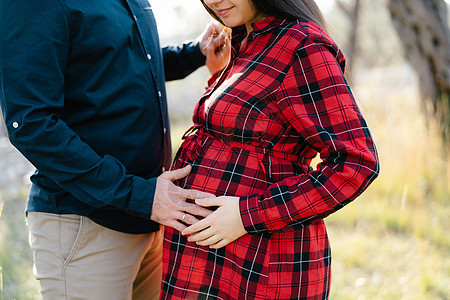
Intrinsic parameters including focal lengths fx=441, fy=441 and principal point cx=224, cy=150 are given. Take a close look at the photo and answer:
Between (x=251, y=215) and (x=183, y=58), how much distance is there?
1.02 m

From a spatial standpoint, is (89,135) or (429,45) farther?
(429,45)

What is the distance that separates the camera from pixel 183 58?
2.15 m

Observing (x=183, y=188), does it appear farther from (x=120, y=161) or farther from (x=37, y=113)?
(x=37, y=113)

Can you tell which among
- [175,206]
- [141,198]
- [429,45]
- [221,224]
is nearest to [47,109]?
[141,198]

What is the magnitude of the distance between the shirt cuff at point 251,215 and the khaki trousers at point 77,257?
1.72 ft

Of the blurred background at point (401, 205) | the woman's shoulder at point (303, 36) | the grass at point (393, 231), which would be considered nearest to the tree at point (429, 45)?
the blurred background at point (401, 205)

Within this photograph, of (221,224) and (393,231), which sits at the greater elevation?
(221,224)

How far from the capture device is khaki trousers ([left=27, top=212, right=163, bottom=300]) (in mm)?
1599

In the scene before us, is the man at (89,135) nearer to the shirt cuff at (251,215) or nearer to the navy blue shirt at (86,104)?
the navy blue shirt at (86,104)

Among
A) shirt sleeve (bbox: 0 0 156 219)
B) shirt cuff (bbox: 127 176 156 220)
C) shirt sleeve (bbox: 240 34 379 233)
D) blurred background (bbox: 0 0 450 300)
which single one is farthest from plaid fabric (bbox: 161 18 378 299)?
blurred background (bbox: 0 0 450 300)

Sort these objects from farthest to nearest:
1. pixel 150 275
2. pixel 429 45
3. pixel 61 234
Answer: pixel 429 45 < pixel 150 275 < pixel 61 234

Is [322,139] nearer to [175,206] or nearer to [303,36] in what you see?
[303,36]

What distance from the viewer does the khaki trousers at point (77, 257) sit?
1.60 metres

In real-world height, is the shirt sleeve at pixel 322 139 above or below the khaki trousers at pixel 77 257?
above
